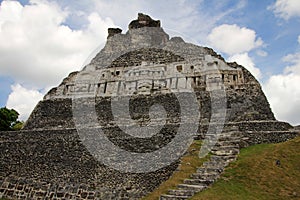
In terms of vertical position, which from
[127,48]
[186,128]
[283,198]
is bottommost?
[283,198]

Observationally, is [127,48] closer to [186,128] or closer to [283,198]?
[186,128]

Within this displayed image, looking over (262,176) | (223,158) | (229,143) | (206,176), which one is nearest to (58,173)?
(206,176)

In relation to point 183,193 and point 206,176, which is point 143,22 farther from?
point 183,193

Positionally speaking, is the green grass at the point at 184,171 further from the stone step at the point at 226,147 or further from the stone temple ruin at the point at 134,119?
the stone step at the point at 226,147

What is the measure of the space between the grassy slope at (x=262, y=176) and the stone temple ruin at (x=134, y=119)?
25.9 inches

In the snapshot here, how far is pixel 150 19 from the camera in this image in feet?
123

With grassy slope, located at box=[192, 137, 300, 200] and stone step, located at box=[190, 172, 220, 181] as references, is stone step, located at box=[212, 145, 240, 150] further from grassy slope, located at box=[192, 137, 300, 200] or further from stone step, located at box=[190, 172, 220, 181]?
stone step, located at box=[190, 172, 220, 181]

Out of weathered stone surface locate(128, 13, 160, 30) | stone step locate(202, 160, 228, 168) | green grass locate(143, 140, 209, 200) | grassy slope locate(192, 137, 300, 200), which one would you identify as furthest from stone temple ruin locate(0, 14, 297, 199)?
grassy slope locate(192, 137, 300, 200)

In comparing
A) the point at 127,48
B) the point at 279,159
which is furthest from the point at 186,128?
the point at 127,48

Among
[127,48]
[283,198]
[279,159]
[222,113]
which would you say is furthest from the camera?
[127,48]

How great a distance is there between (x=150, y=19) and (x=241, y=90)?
13.1 metres

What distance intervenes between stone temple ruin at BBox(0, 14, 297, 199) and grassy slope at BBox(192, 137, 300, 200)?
2.16 feet

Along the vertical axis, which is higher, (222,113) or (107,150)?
(222,113)

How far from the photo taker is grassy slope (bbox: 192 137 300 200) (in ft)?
56.2
